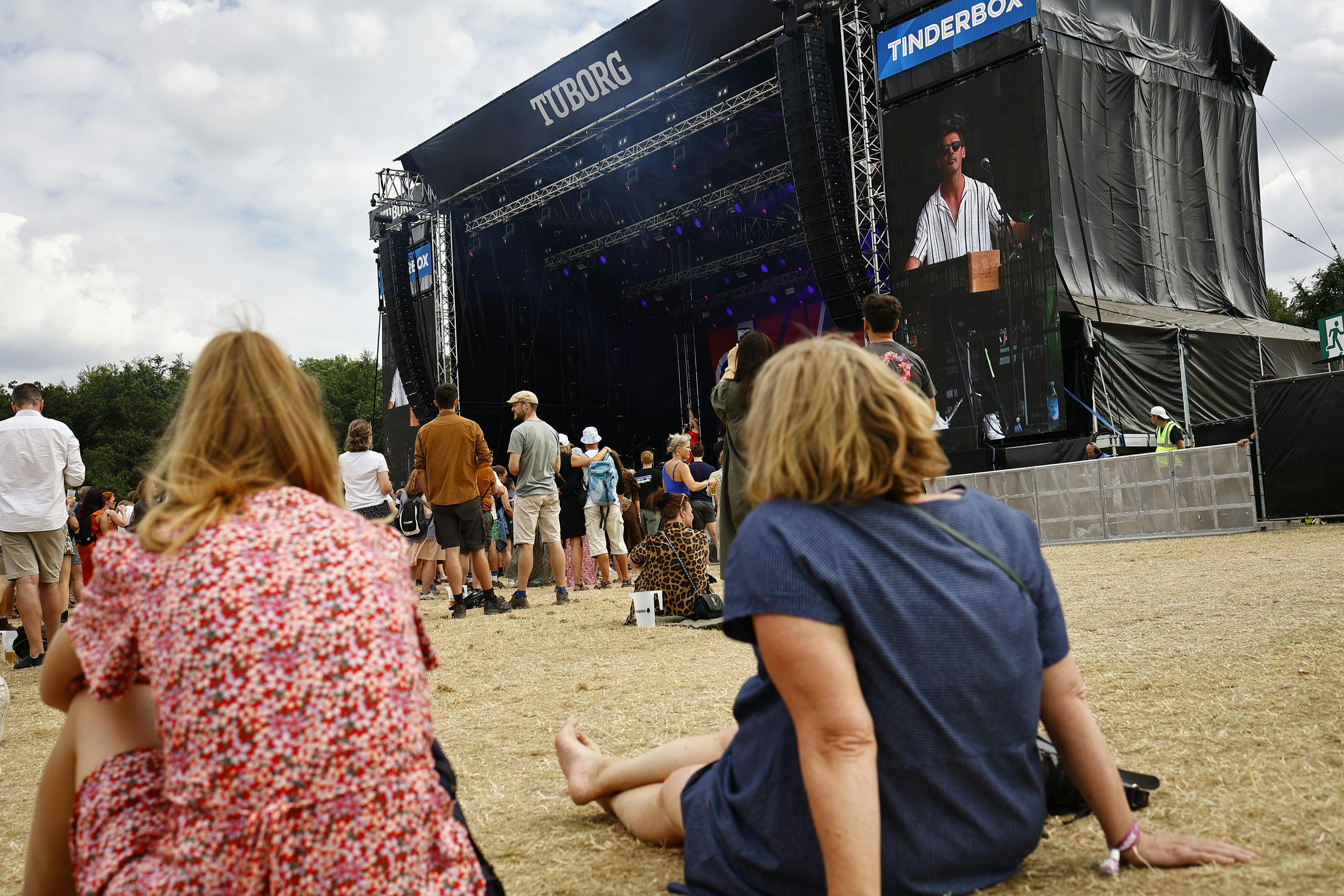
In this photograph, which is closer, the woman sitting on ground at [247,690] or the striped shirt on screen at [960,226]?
the woman sitting on ground at [247,690]

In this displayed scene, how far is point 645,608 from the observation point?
→ 22.0ft

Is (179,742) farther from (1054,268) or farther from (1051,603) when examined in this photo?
(1054,268)

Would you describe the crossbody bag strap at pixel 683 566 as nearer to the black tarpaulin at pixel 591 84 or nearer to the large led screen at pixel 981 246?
the large led screen at pixel 981 246

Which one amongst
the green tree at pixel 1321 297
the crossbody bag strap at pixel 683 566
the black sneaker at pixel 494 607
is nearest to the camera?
the crossbody bag strap at pixel 683 566

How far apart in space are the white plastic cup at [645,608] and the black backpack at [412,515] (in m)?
3.87

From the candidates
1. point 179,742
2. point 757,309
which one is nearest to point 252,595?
point 179,742

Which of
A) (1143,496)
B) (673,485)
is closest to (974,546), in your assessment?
(673,485)

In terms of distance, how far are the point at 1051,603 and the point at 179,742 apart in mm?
1329

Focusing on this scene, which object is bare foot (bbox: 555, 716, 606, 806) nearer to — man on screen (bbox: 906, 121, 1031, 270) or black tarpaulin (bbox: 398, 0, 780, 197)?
man on screen (bbox: 906, 121, 1031, 270)

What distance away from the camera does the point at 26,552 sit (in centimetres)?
585

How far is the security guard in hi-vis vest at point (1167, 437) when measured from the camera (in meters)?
11.2

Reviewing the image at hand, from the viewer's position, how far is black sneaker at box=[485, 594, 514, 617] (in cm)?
797

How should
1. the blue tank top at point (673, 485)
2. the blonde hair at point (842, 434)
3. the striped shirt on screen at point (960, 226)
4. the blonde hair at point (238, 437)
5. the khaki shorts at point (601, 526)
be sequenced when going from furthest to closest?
the striped shirt on screen at point (960, 226) < the khaki shorts at point (601, 526) < the blue tank top at point (673, 485) < the blonde hair at point (842, 434) < the blonde hair at point (238, 437)

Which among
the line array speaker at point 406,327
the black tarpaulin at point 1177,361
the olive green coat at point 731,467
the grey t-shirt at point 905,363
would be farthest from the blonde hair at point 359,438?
the line array speaker at point 406,327
